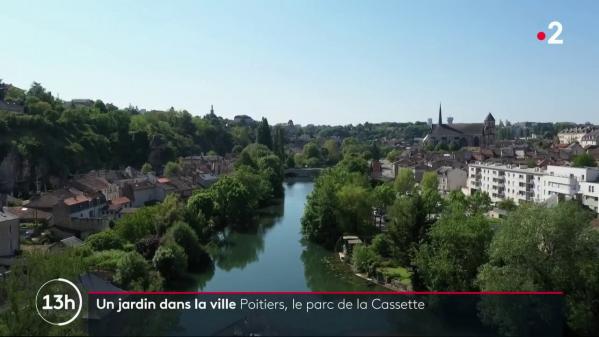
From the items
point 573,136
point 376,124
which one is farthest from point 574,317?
point 376,124

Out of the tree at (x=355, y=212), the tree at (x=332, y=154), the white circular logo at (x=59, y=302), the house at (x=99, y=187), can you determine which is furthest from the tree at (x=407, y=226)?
the tree at (x=332, y=154)

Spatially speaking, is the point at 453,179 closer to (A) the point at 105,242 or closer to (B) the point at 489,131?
(A) the point at 105,242

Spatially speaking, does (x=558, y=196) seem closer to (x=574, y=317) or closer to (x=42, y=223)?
(x=574, y=317)

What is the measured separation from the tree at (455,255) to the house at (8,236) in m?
10.8

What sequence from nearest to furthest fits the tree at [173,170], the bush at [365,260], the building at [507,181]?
the bush at [365,260] < the building at [507,181] < the tree at [173,170]

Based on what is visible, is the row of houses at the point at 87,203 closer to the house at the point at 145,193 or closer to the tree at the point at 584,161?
the house at the point at 145,193

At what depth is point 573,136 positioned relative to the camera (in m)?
57.0

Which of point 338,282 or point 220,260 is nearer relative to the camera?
point 338,282

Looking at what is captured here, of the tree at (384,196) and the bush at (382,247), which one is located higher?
the tree at (384,196)

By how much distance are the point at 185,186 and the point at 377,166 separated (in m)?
20.4

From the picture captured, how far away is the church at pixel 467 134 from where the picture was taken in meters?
62.5

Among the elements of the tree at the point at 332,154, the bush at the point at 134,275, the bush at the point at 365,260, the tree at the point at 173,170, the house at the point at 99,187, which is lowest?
the bush at the point at 365,260

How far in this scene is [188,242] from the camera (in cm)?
1614

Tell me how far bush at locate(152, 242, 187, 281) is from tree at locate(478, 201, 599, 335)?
765cm
